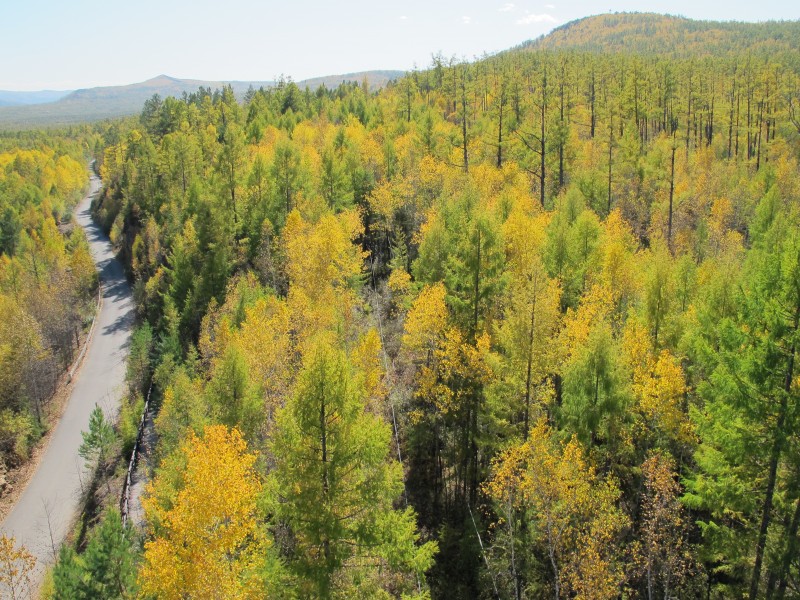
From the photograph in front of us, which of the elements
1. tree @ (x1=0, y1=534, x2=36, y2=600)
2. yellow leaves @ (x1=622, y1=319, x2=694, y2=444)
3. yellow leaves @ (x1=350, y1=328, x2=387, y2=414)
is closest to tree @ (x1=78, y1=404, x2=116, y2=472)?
tree @ (x1=0, y1=534, x2=36, y2=600)

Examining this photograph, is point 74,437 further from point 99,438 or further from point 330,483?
point 330,483

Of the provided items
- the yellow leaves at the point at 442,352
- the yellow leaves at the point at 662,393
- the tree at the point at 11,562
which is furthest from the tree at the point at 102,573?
the yellow leaves at the point at 662,393

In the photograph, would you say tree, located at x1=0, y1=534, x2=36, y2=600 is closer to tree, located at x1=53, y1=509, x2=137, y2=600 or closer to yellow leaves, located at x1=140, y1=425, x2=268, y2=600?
tree, located at x1=53, y1=509, x2=137, y2=600

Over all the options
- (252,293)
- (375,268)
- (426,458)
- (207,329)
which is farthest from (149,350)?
(426,458)

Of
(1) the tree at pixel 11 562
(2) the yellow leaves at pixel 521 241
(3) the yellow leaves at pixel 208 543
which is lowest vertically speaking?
(1) the tree at pixel 11 562

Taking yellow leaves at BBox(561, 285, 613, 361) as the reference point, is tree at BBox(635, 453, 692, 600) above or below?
below

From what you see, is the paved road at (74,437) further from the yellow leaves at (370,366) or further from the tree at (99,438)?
the yellow leaves at (370,366)
